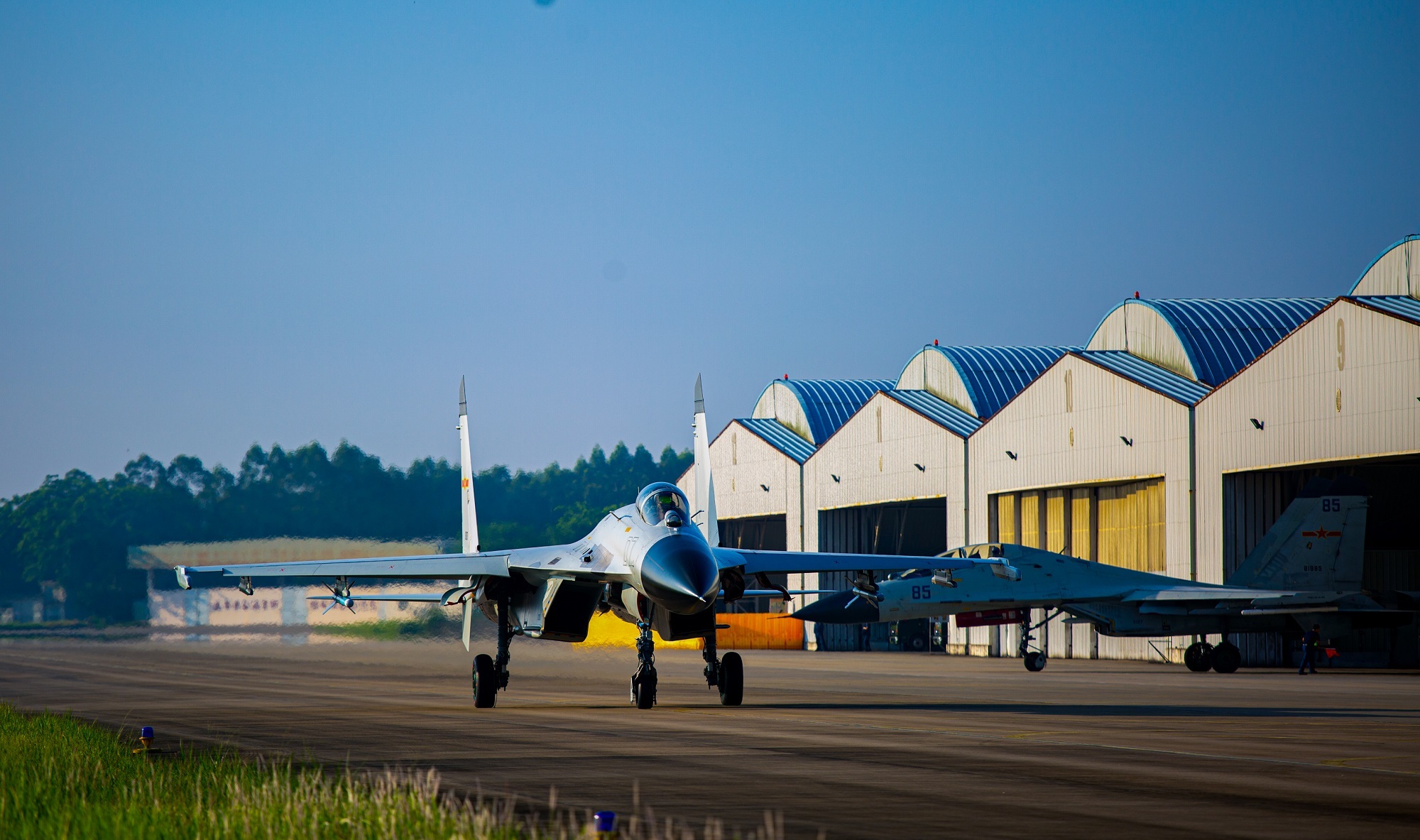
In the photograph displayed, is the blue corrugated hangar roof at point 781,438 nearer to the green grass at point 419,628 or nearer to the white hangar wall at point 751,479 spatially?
the white hangar wall at point 751,479

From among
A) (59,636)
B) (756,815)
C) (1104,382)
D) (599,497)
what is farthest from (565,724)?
(599,497)

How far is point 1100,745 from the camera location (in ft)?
44.1

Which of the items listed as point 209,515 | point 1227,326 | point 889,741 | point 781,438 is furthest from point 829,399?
point 889,741

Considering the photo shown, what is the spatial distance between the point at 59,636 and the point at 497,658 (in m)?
35.8

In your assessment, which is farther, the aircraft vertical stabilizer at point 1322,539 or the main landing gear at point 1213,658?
the main landing gear at point 1213,658

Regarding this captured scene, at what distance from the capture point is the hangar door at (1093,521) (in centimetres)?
3834

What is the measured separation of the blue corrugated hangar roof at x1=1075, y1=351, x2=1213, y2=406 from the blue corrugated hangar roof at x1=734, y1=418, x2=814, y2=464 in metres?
15.3

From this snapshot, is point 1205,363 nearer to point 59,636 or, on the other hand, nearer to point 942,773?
point 942,773

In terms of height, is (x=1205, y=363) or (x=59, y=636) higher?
(x=1205, y=363)

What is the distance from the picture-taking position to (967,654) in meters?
46.1

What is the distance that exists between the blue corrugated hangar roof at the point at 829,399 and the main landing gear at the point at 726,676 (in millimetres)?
39204

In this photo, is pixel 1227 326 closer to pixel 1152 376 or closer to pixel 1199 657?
pixel 1152 376

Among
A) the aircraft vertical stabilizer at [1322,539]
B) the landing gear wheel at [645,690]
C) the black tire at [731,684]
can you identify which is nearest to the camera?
the landing gear wheel at [645,690]

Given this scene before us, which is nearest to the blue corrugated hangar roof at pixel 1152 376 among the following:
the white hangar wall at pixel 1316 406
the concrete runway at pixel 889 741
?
the white hangar wall at pixel 1316 406
